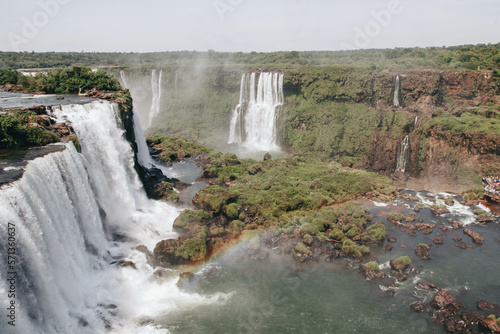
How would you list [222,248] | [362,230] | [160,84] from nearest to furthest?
[222,248] → [362,230] → [160,84]

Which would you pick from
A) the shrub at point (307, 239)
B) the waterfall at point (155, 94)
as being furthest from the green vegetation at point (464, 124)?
the waterfall at point (155, 94)

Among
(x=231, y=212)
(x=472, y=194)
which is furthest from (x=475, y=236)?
(x=231, y=212)

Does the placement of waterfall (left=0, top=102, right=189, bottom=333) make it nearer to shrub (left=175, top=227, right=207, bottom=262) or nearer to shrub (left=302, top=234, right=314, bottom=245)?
shrub (left=175, top=227, right=207, bottom=262)

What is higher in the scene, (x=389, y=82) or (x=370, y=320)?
(x=389, y=82)

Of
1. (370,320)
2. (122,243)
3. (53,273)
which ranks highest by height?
(53,273)

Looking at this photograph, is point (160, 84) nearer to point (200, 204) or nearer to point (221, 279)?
point (200, 204)

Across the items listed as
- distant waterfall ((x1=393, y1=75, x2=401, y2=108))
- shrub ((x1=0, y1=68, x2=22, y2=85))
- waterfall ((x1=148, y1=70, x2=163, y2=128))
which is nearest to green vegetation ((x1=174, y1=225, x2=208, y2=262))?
shrub ((x1=0, y1=68, x2=22, y2=85))

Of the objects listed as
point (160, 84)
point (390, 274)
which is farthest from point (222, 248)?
point (160, 84)
